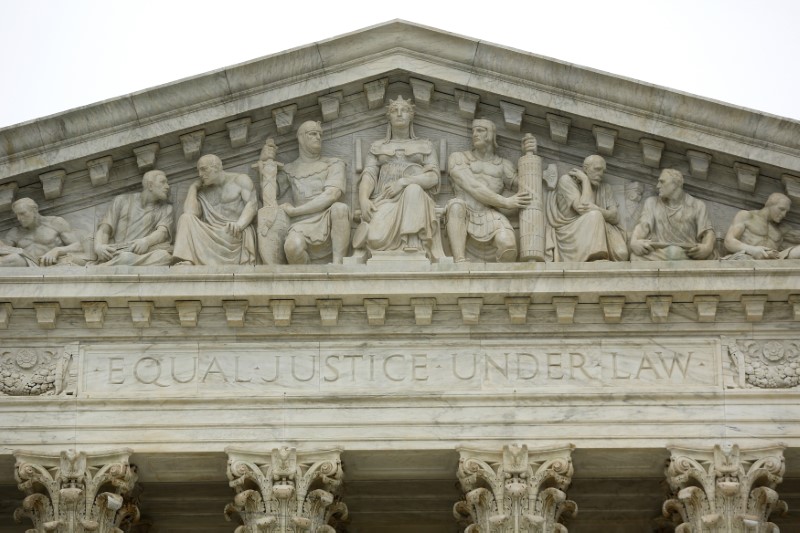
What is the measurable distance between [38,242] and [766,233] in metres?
9.30

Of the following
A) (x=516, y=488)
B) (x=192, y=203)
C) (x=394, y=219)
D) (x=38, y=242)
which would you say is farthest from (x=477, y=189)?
(x=38, y=242)

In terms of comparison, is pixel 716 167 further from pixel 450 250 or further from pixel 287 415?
pixel 287 415

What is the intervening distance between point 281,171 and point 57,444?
4617 mm

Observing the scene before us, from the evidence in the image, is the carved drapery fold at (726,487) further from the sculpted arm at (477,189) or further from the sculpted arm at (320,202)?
the sculpted arm at (320,202)

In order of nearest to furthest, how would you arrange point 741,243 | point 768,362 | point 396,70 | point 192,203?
point 768,362
point 741,243
point 192,203
point 396,70

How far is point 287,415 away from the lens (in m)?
28.6

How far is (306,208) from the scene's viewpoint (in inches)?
1161

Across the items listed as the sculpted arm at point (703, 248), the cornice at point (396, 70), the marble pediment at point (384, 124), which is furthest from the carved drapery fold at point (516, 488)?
the cornice at point (396, 70)

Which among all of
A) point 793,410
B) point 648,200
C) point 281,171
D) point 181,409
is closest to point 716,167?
point 648,200

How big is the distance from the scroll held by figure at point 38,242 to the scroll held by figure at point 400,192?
3.64m

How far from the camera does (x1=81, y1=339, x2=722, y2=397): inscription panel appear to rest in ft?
94.2

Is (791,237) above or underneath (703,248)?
above

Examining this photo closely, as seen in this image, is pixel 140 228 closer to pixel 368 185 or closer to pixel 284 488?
pixel 368 185

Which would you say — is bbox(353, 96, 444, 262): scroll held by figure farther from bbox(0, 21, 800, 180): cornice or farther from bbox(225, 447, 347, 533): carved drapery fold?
bbox(225, 447, 347, 533): carved drapery fold
